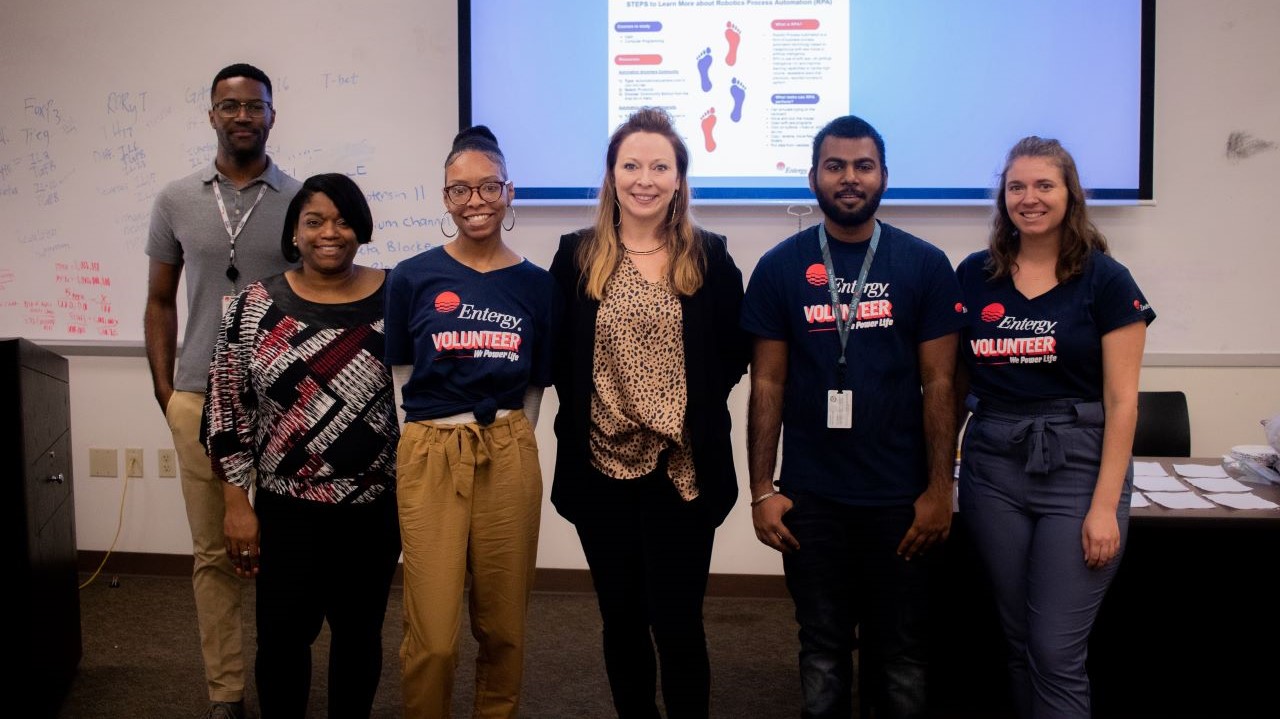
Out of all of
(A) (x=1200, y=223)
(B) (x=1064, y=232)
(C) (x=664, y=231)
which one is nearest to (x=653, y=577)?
(C) (x=664, y=231)

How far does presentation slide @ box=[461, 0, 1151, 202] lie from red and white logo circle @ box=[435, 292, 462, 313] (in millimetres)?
1657

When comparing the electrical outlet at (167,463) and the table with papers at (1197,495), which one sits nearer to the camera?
the table with papers at (1197,495)

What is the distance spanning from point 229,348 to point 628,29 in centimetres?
206

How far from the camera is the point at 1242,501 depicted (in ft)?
7.79

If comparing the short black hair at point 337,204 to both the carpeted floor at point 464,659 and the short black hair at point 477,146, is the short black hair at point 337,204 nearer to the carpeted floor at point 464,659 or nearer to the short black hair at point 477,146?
the short black hair at point 477,146

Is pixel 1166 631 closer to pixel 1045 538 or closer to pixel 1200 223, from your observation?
pixel 1045 538

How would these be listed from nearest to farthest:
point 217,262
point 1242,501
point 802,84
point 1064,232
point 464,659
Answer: point 1064,232, point 1242,501, point 217,262, point 464,659, point 802,84

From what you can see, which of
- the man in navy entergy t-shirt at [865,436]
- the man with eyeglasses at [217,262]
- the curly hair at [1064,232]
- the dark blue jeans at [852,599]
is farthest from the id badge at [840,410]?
the man with eyeglasses at [217,262]

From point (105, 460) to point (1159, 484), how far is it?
386 centimetres

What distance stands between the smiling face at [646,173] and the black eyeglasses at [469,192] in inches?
10.6

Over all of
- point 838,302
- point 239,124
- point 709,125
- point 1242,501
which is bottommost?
point 1242,501

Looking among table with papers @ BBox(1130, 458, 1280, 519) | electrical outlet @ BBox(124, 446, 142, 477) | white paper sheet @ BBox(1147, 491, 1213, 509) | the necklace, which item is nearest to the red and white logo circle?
the necklace

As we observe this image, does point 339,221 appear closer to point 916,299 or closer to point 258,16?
point 916,299

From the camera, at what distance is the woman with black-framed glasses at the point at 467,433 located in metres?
1.99
